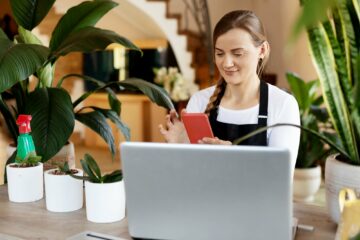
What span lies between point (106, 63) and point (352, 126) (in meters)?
5.30

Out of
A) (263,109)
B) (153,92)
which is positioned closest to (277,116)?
(263,109)

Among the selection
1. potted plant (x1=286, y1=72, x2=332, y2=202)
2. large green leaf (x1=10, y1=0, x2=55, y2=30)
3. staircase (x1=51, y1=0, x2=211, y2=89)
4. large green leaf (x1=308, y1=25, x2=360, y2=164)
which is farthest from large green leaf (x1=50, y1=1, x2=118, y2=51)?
staircase (x1=51, y1=0, x2=211, y2=89)

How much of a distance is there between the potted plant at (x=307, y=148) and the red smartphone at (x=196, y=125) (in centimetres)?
230

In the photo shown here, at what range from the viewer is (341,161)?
112 centimetres

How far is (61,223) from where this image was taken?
3.79 feet

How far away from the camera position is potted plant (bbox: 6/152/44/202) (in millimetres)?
1324

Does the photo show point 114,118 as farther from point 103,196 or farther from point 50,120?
point 103,196

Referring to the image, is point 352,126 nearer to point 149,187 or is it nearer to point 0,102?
point 149,187

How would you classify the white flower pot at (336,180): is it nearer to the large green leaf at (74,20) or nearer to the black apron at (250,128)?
the black apron at (250,128)

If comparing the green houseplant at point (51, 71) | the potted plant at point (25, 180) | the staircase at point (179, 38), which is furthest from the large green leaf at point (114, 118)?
the staircase at point (179, 38)

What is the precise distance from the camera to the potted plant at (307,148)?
3473mm

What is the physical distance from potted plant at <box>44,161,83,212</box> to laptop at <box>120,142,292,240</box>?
1.14 ft

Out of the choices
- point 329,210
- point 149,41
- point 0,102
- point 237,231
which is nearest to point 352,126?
point 329,210

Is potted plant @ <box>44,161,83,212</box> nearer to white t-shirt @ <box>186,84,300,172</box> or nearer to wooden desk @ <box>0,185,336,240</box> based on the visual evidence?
wooden desk @ <box>0,185,336,240</box>
